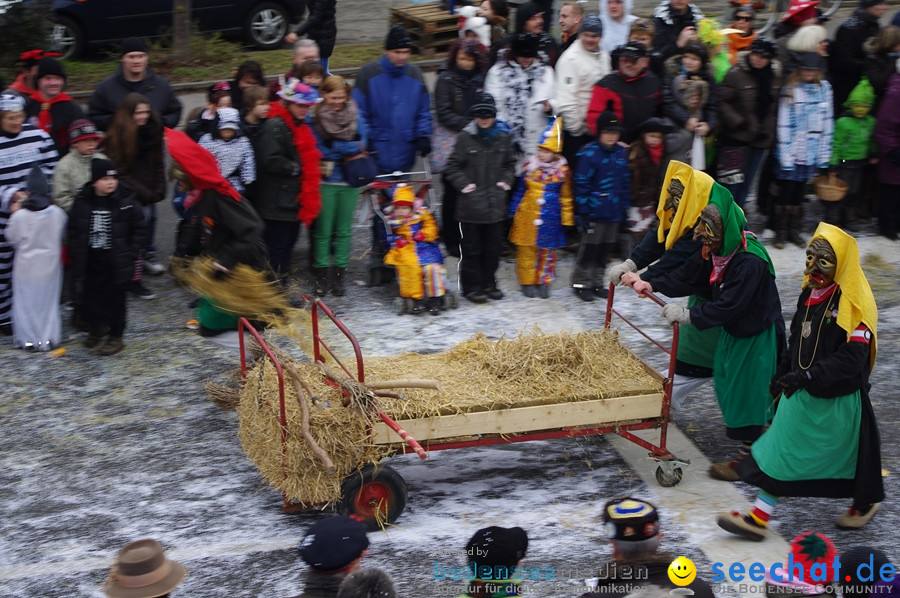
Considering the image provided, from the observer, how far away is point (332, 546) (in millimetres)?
3889

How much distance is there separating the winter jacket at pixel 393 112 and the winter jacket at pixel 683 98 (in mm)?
2302

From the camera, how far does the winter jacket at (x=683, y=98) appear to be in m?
10.1

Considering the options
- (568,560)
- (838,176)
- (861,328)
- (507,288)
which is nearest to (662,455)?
(568,560)

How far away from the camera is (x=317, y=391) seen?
6559 mm

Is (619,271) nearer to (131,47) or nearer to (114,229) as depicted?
(114,229)

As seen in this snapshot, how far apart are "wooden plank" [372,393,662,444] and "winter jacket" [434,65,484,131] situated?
421cm

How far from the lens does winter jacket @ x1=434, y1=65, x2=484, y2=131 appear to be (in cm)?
1005

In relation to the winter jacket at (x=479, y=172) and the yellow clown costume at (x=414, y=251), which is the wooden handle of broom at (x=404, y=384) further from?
the winter jacket at (x=479, y=172)

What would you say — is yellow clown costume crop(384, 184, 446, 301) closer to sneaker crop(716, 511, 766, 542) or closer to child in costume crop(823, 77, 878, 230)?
sneaker crop(716, 511, 766, 542)

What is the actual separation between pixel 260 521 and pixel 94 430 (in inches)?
72.3

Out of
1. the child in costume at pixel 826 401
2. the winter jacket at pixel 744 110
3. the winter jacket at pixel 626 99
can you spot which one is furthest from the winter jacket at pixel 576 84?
the child in costume at pixel 826 401

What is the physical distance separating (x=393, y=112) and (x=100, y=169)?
2.76 m

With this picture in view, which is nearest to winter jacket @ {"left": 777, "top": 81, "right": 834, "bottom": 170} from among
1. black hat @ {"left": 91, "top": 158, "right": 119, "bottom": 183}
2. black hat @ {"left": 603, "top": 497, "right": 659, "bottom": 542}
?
black hat @ {"left": 91, "top": 158, "right": 119, "bottom": 183}

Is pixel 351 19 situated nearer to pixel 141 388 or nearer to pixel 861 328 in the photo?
pixel 141 388
